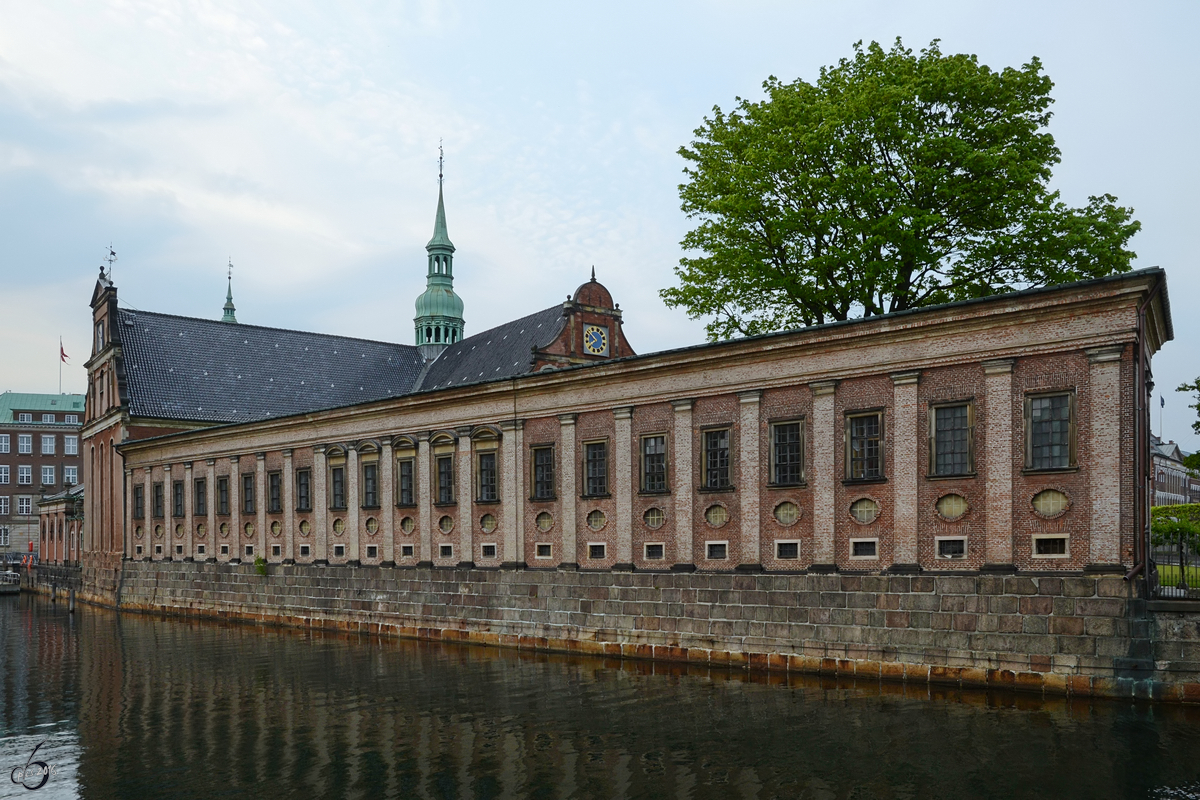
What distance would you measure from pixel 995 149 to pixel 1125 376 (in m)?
13.9

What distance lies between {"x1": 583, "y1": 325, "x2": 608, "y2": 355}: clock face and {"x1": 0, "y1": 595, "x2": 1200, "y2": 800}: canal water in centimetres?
3049

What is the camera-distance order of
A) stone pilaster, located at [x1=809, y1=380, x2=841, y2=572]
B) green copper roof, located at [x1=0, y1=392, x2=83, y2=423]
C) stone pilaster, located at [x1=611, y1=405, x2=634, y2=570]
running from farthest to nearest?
green copper roof, located at [x1=0, y1=392, x2=83, y2=423]
stone pilaster, located at [x1=611, y1=405, x2=634, y2=570]
stone pilaster, located at [x1=809, y1=380, x2=841, y2=572]

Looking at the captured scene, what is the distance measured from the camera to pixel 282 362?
235ft

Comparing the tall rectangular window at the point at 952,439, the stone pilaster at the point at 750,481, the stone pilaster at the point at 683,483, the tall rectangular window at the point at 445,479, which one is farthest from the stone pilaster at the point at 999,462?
the tall rectangular window at the point at 445,479

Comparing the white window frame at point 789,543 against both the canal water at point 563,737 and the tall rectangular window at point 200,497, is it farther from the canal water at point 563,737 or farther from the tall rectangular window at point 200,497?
the tall rectangular window at point 200,497

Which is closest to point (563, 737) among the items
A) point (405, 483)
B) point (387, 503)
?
point (405, 483)

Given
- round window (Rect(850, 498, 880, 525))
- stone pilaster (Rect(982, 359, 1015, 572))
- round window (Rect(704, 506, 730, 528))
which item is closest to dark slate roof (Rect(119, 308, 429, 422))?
round window (Rect(704, 506, 730, 528))

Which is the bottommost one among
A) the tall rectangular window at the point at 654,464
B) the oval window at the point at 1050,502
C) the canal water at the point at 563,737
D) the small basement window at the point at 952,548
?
the canal water at the point at 563,737

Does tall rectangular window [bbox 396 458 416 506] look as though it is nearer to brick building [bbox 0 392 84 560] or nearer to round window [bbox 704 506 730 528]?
round window [bbox 704 506 730 528]

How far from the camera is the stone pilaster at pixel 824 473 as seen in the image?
2791cm

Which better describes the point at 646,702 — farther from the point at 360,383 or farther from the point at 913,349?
the point at 360,383

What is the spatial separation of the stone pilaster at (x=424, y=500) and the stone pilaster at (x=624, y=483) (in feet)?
31.1

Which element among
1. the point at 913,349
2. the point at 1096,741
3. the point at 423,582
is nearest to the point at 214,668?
the point at 423,582

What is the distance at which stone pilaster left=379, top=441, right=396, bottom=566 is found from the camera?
4134cm
